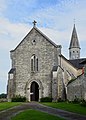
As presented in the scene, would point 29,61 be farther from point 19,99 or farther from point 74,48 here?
point 74,48

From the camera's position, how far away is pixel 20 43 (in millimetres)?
48625

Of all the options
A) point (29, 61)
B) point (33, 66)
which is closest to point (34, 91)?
point (33, 66)

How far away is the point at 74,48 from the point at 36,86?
5135 cm

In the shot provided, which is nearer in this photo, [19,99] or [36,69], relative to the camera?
[19,99]

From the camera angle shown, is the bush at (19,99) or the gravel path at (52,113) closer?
the gravel path at (52,113)

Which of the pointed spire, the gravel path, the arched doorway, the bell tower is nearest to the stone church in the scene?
the arched doorway

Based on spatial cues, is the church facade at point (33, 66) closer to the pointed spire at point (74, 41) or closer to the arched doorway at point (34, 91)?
the arched doorway at point (34, 91)

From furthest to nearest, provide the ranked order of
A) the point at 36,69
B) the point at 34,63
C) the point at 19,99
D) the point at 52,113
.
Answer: the point at 34,63 < the point at 36,69 < the point at 19,99 < the point at 52,113

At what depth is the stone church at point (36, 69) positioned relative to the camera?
148ft

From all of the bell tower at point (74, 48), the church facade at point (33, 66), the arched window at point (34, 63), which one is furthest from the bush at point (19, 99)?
the bell tower at point (74, 48)

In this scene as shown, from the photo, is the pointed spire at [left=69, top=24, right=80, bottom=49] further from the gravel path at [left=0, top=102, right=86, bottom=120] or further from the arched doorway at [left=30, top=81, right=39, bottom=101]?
the gravel path at [left=0, top=102, right=86, bottom=120]

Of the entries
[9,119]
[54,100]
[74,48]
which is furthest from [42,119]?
[74,48]

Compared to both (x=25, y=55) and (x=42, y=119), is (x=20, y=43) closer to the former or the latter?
(x=25, y=55)

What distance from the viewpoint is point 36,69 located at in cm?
4669
